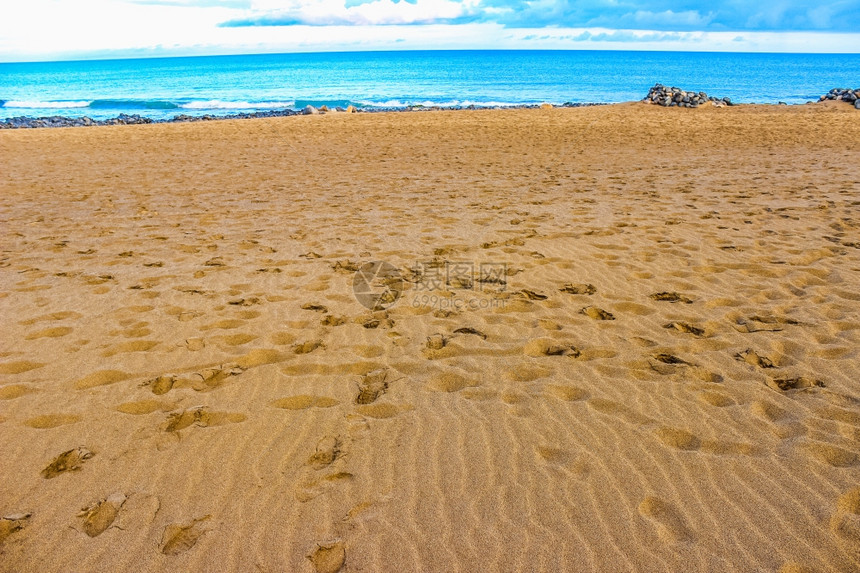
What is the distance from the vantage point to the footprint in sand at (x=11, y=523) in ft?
6.58

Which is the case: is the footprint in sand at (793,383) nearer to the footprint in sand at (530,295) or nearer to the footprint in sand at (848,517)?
the footprint in sand at (848,517)

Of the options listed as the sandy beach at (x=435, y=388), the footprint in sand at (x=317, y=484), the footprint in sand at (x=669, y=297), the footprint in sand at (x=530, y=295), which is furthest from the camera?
the footprint in sand at (x=530, y=295)

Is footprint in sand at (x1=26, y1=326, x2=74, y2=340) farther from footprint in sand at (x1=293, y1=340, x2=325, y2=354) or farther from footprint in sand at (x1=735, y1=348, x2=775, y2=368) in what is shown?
footprint in sand at (x1=735, y1=348, x2=775, y2=368)

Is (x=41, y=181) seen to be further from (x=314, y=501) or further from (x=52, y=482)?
(x=314, y=501)

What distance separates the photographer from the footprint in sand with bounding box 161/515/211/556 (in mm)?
1943

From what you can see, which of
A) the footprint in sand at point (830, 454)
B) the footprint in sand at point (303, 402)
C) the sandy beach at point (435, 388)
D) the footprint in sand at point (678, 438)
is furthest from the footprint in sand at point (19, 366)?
the footprint in sand at point (830, 454)

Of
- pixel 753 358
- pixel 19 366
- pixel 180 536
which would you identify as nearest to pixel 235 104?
pixel 19 366

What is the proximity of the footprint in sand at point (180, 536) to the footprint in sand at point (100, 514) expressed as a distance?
0.82 feet

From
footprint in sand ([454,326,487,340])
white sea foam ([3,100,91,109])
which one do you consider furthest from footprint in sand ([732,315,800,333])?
white sea foam ([3,100,91,109])

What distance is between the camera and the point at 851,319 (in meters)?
3.62

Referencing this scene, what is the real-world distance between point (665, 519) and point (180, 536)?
188 centimetres

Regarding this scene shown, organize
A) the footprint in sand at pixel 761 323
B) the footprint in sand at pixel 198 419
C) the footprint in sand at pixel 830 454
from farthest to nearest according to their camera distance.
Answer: the footprint in sand at pixel 761 323
the footprint in sand at pixel 198 419
the footprint in sand at pixel 830 454

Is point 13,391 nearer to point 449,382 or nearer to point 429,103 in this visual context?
point 449,382

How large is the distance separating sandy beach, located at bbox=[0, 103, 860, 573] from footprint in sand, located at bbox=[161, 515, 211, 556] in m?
0.01
